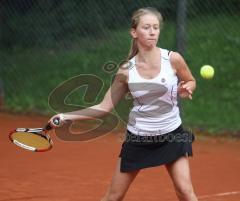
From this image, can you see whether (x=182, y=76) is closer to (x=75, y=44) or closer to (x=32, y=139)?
(x=32, y=139)

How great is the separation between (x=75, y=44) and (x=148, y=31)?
6912 millimetres

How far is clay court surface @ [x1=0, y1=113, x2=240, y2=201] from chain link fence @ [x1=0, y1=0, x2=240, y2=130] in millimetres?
2187

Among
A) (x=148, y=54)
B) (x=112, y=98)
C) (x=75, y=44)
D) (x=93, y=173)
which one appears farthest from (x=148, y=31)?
(x=75, y=44)

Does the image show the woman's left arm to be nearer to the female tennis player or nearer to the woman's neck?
the female tennis player

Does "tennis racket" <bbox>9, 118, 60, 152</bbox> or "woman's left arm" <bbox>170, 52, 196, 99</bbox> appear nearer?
"woman's left arm" <bbox>170, 52, 196, 99</bbox>

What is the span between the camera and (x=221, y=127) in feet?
31.0

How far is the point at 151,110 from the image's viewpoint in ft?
15.8

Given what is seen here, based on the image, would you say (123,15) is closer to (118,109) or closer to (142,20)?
(118,109)

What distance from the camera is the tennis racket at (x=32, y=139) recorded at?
506 cm

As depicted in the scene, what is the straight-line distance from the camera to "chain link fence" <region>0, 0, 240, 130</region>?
11.0 m

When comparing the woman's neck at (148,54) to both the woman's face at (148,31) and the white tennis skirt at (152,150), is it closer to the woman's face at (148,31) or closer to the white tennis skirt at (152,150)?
the woman's face at (148,31)

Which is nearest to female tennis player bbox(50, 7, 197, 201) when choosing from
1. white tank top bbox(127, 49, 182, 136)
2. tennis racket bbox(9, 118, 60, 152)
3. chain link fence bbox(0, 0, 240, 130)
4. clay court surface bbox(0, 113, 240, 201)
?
white tank top bbox(127, 49, 182, 136)

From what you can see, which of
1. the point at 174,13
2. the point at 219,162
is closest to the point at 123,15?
the point at 174,13

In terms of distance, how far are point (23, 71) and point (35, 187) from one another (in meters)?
5.49
